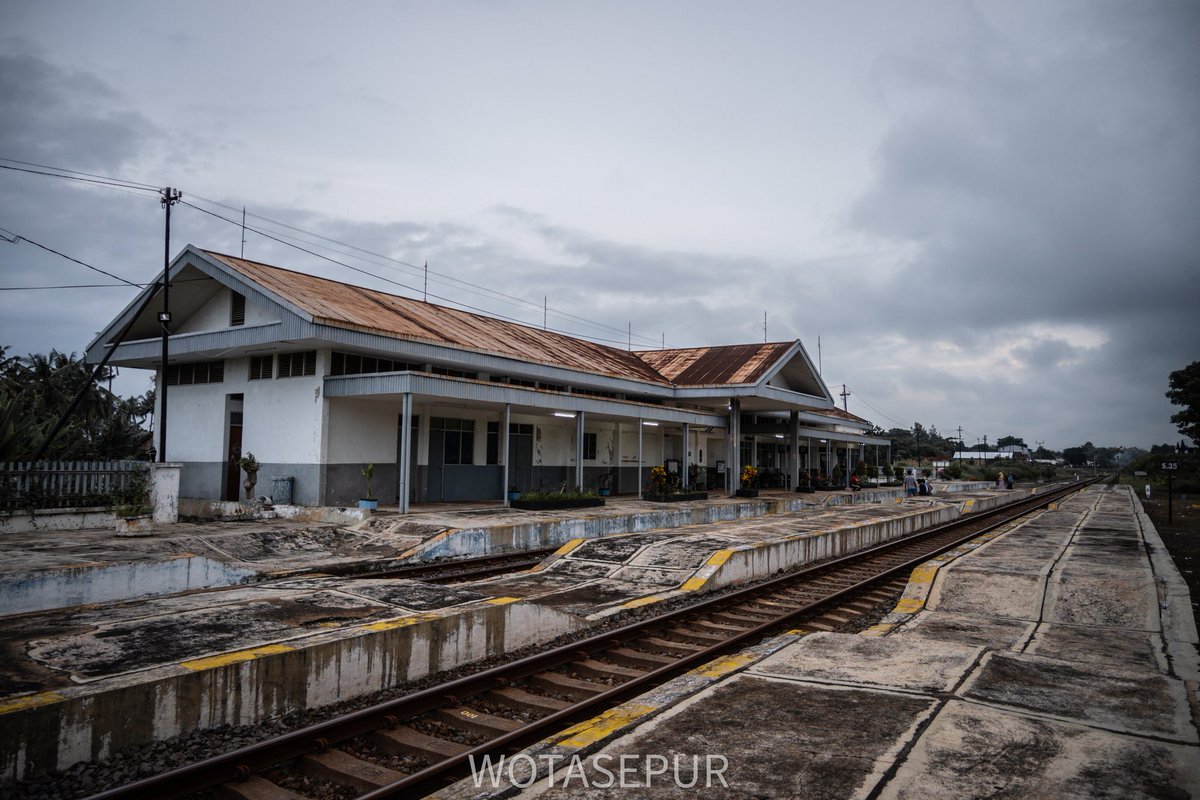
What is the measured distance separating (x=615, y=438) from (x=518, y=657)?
2309 cm

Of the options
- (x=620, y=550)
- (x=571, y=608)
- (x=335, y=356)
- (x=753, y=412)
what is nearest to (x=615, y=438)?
(x=753, y=412)

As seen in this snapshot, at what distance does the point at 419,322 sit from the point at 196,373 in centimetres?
668

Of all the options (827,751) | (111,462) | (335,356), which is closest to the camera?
(827,751)

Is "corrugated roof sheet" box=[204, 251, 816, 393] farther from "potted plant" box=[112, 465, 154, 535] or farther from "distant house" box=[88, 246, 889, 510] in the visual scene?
"potted plant" box=[112, 465, 154, 535]

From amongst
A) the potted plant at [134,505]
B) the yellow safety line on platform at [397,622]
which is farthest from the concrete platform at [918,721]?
the potted plant at [134,505]

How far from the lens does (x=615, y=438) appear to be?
30.5 metres

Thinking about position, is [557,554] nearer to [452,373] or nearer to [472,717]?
[472,717]

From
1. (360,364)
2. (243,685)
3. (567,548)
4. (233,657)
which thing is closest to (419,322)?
(360,364)

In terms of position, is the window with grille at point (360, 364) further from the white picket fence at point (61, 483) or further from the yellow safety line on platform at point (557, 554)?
the yellow safety line on platform at point (557, 554)

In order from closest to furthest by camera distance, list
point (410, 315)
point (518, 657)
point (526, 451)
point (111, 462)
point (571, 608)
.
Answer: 1. point (518, 657)
2. point (571, 608)
3. point (111, 462)
4. point (410, 315)
5. point (526, 451)

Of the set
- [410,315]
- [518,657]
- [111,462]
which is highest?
[410,315]

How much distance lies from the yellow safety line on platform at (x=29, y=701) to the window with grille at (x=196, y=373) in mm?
17865

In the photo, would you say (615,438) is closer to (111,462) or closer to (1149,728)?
(111,462)

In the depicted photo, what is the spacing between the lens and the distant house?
1819 centimetres
